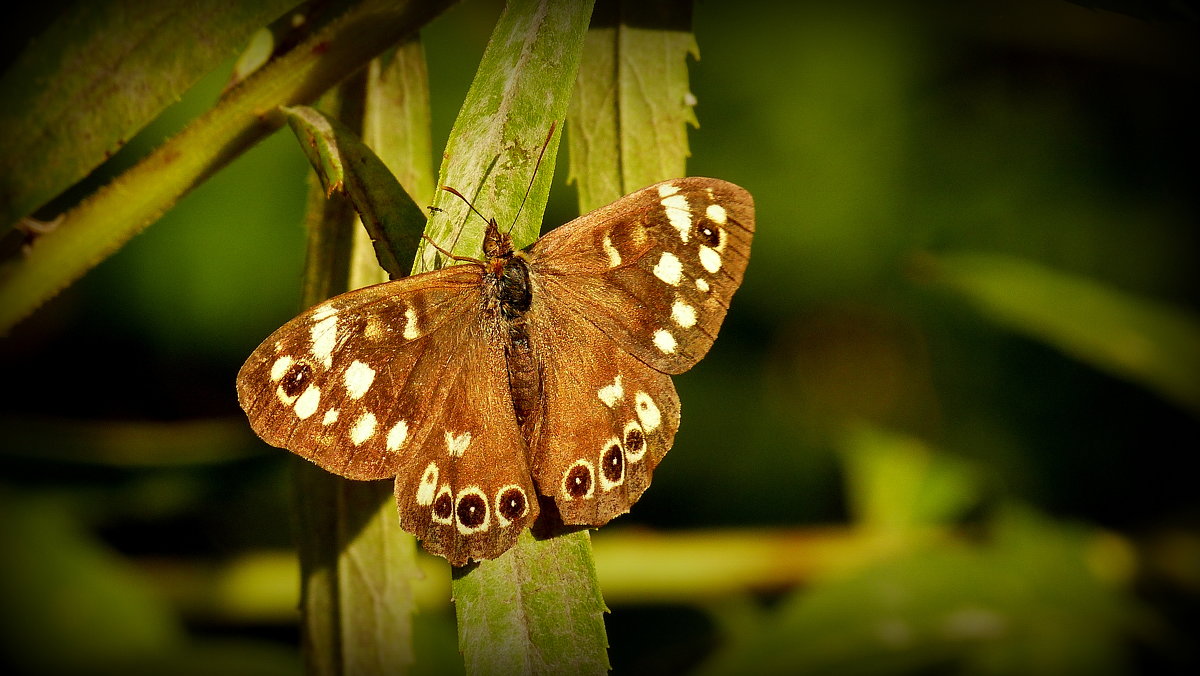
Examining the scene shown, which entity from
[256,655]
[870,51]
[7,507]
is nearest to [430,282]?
[256,655]

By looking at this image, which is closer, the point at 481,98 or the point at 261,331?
the point at 481,98

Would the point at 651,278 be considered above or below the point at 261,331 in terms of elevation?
below

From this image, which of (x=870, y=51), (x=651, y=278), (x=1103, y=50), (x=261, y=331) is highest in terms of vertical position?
(x=870, y=51)

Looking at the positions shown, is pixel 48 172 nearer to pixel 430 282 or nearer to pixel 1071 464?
pixel 430 282

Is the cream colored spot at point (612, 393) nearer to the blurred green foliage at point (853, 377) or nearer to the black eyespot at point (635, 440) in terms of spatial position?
the black eyespot at point (635, 440)

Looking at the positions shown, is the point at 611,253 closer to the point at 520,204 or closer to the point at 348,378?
the point at 520,204

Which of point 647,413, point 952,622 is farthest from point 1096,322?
point 647,413

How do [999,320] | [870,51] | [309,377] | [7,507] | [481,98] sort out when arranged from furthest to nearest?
[870,51] → [999,320] → [7,507] → [309,377] → [481,98]

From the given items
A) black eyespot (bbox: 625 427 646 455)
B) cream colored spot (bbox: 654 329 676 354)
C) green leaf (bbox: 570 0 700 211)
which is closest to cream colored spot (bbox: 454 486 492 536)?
black eyespot (bbox: 625 427 646 455)
